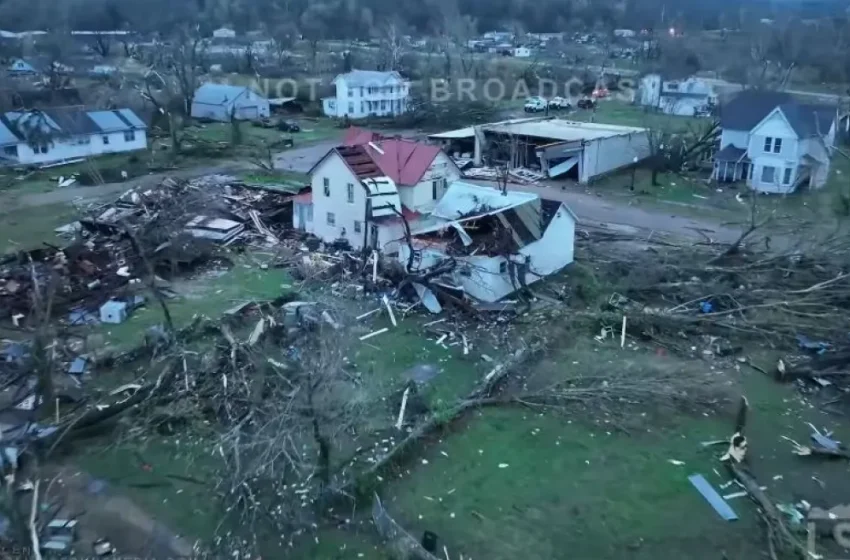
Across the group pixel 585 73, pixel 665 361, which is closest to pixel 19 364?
pixel 665 361

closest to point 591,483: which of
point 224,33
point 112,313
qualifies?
point 112,313

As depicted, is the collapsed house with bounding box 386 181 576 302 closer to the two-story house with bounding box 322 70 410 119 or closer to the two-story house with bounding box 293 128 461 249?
the two-story house with bounding box 293 128 461 249

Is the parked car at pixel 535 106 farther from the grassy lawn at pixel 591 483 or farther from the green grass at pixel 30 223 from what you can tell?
the grassy lawn at pixel 591 483

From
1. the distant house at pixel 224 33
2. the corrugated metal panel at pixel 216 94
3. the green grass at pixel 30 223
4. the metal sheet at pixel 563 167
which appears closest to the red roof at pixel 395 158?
the green grass at pixel 30 223

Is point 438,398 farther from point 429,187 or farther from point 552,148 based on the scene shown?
point 552,148

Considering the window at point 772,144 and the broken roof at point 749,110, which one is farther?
the broken roof at point 749,110

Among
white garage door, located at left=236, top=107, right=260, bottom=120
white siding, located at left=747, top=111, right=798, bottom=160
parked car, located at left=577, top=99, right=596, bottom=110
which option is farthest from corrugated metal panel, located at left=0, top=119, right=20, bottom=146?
parked car, located at left=577, top=99, right=596, bottom=110
